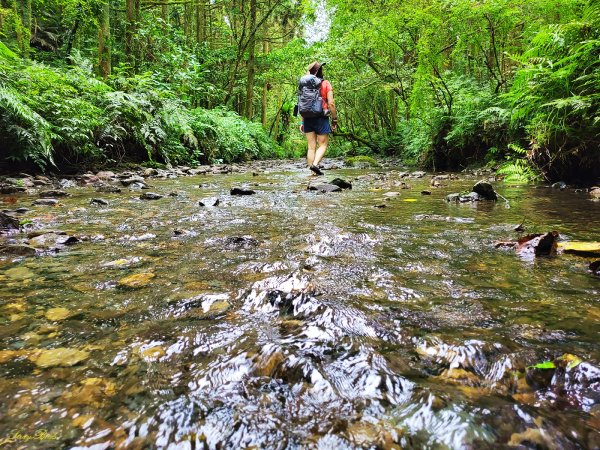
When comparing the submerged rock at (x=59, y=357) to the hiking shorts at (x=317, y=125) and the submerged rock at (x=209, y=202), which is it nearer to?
the submerged rock at (x=209, y=202)

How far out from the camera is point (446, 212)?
3779mm

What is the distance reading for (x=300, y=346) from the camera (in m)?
1.27

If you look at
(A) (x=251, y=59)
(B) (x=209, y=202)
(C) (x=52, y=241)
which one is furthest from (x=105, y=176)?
(A) (x=251, y=59)

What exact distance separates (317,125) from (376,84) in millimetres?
6251

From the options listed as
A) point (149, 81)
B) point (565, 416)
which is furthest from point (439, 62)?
point (565, 416)

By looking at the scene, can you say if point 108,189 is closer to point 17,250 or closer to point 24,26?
point 17,250

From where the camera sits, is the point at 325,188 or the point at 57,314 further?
the point at 325,188

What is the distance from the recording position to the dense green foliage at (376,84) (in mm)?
5070

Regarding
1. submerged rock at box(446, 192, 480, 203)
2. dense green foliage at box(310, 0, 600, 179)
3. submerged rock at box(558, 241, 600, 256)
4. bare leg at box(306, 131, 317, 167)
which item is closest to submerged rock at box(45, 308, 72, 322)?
submerged rock at box(558, 241, 600, 256)

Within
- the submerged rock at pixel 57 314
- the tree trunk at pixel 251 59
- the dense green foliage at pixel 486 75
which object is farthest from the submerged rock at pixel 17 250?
the tree trunk at pixel 251 59

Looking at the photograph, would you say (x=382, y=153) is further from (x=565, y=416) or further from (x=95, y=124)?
(x=565, y=416)

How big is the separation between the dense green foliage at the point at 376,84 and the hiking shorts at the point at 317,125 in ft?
8.30

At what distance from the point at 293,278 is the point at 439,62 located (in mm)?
9461

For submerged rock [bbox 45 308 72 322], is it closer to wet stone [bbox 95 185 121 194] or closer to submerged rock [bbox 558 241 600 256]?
submerged rock [bbox 558 241 600 256]
